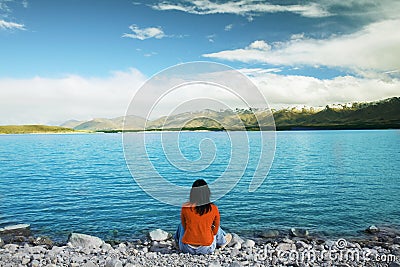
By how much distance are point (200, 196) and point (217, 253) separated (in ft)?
6.64

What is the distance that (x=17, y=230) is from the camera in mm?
16047

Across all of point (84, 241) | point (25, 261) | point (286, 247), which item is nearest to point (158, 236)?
point (84, 241)

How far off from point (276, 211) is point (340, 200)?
542cm

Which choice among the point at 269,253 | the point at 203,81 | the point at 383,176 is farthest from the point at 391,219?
the point at 383,176

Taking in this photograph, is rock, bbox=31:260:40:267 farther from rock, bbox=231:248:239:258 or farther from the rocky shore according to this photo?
rock, bbox=231:248:239:258

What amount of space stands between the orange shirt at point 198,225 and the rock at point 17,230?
903 centimetres

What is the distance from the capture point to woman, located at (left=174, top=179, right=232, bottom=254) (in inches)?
388

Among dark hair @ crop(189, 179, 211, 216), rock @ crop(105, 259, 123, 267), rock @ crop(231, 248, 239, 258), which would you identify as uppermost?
dark hair @ crop(189, 179, 211, 216)

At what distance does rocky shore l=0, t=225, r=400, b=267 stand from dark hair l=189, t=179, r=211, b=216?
4.48 ft

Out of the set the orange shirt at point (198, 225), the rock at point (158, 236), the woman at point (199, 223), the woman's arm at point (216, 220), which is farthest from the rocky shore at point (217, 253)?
the woman's arm at point (216, 220)

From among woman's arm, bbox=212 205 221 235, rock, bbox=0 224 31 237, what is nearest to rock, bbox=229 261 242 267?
woman's arm, bbox=212 205 221 235

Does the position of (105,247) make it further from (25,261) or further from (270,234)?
(270,234)

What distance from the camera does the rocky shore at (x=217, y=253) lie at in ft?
32.1

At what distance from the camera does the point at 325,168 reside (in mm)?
38781
